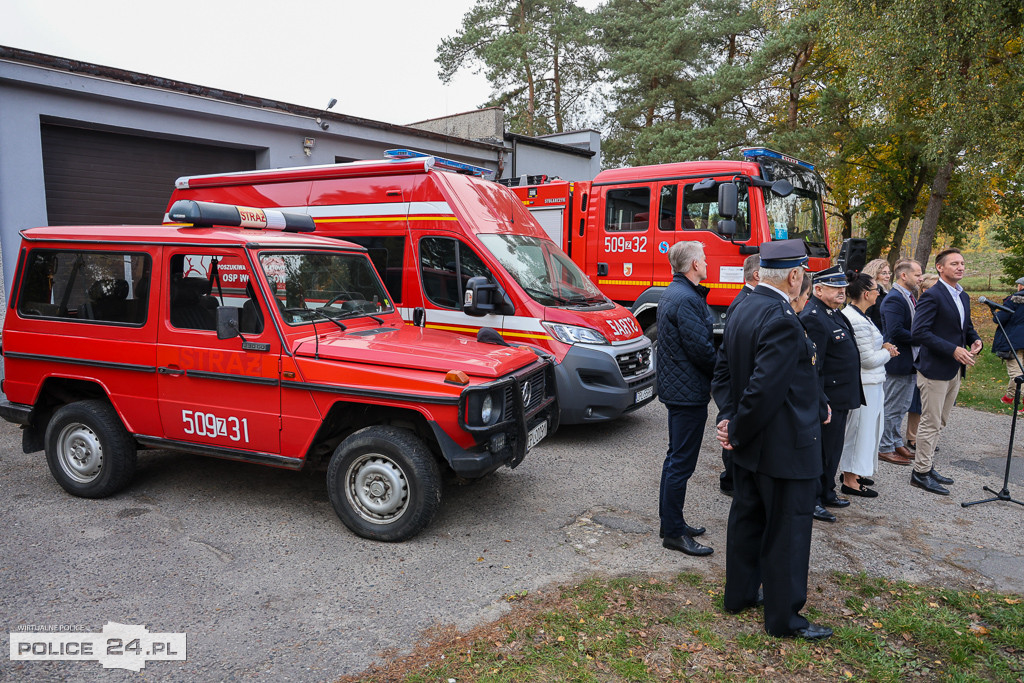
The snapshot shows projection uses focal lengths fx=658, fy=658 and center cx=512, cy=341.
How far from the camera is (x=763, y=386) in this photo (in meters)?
3.26

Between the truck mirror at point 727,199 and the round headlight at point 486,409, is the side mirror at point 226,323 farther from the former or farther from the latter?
the truck mirror at point 727,199

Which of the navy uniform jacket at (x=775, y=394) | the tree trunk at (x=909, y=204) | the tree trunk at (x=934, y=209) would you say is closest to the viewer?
the navy uniform jacket at (x=775, y=394)

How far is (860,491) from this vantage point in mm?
5582

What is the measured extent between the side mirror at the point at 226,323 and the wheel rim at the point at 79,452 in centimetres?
156

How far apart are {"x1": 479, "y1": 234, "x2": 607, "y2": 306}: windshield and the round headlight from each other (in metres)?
2.52

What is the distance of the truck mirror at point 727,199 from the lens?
26.8 ft

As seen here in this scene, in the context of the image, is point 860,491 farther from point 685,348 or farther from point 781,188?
point 781,188

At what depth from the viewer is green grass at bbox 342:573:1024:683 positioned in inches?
123

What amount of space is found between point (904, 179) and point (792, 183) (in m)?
19.7

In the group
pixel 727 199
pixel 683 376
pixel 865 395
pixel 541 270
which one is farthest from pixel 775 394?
pixel 727 199

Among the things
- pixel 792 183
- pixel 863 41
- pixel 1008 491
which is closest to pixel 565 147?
pixel 863 41

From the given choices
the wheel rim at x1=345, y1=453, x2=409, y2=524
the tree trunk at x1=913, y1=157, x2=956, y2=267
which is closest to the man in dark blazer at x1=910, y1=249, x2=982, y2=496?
Answer: the wheel rim at x1=345, y1=453, x2=409, y2=524

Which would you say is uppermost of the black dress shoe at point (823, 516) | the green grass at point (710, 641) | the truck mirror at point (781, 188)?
the truck mirror at point (781, 188)

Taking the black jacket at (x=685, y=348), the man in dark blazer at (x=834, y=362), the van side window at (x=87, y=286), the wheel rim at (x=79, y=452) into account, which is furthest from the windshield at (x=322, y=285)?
the man in dark blazer at (x=834, y=362)
